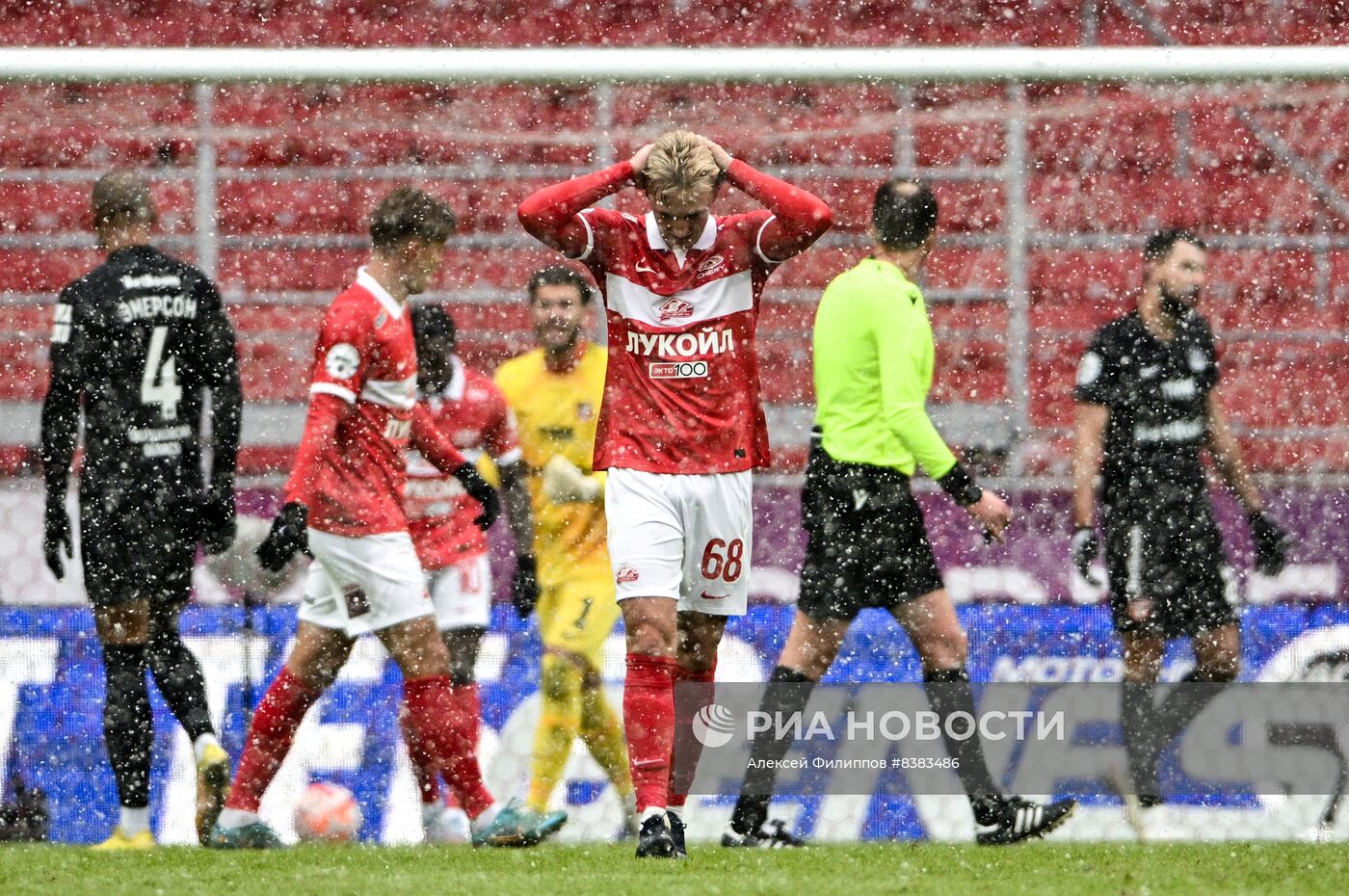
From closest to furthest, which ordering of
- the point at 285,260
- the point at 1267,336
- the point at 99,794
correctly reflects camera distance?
the point at 99,794
the point at 1267,336
the point at 285,260

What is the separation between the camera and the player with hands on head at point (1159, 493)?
17.0ft

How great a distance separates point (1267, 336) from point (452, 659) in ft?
14.3

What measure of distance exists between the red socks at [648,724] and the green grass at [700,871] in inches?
7.1

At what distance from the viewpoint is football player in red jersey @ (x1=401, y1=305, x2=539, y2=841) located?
5.23 metres

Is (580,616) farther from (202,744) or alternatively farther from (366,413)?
(202,744)

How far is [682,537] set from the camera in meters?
4.20

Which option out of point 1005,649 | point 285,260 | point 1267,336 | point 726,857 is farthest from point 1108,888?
point 285,260

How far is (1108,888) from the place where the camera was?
3.81 metres

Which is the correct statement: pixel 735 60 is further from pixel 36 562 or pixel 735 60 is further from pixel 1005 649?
pixel 36 562

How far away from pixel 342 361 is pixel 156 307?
70 centimetres

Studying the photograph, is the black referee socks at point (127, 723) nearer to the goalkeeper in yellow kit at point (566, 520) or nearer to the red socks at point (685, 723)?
the goalkeeper in yellow kit at point (566, 520)

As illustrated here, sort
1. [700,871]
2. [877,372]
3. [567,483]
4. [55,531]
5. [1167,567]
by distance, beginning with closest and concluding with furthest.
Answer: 1. [700,871]
2. [55,531]
3. [877,372]
4. [1167,567]
5. [567,483]

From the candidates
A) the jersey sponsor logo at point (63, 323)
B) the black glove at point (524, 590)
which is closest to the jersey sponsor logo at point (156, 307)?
the jersey sponsor logo at point (63, 323)

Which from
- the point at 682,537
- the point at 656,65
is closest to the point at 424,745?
the point at 682,537
